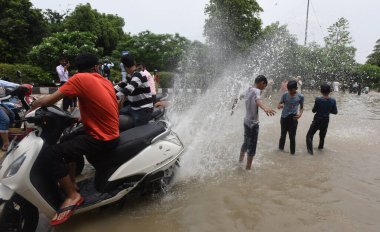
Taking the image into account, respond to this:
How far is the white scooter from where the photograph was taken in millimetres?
3195

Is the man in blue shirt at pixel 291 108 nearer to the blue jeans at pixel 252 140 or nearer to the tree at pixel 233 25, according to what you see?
the blue jeans at pixel 252 140

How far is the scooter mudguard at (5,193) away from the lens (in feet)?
10.2

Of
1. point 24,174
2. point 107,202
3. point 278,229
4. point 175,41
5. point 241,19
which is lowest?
point 278,229

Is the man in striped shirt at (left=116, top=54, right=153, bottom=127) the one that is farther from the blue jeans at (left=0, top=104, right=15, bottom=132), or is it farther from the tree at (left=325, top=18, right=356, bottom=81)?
the tree at (left=325, top=18, right=356, bottom=81)

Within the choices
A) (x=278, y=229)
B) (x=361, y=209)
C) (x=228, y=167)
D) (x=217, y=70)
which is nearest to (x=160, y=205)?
(x=278, y=229)

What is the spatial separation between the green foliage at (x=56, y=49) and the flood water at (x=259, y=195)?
15.7 metres

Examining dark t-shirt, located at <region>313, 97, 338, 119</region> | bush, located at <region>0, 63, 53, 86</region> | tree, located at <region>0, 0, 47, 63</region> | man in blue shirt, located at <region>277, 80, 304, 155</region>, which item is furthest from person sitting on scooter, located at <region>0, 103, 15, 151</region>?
tree, located at <region>0, 0, 47, 63</region>

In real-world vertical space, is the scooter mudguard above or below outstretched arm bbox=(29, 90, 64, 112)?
below

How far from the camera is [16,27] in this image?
2448 cm

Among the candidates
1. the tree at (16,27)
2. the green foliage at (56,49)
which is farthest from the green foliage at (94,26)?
the green foliage at (56,49)

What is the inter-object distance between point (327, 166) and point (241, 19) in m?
30.3

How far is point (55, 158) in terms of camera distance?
11.1 ft

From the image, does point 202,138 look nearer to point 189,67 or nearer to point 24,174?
point 24,174

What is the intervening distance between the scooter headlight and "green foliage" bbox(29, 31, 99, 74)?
18.6 m
